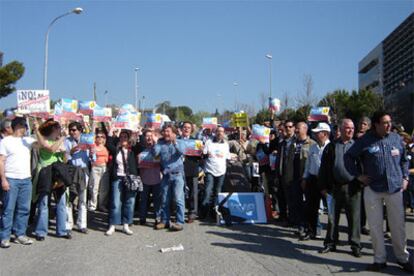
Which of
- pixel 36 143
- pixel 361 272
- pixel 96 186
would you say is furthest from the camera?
pixel 96 186

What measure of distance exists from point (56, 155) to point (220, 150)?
3.41 meters

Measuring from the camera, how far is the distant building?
37062 mm

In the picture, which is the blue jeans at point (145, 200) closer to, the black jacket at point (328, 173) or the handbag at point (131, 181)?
the handbag at point (131, 181)

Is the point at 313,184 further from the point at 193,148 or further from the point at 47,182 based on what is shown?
the point at 47,182

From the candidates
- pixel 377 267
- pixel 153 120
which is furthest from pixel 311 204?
pixel 153 120

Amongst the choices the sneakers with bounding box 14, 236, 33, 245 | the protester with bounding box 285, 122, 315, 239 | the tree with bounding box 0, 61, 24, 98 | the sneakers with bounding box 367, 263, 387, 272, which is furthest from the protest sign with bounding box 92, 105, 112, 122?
the tree with bounding box 0, 61, 24, 98

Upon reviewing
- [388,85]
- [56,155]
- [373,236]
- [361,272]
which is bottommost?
[361,272]

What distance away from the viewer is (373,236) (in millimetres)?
5746

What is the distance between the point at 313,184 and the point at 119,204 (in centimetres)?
365

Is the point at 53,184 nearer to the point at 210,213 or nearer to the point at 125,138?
the point at 125,138

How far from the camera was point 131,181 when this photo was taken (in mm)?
7941

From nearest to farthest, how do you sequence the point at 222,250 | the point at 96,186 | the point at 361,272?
the point at 361,272, the point at 222,250, the point at 96,186

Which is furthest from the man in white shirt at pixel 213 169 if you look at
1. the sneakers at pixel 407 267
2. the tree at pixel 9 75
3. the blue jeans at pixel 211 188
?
the tree at pixel 9 75

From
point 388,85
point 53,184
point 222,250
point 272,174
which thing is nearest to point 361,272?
point 222,250
